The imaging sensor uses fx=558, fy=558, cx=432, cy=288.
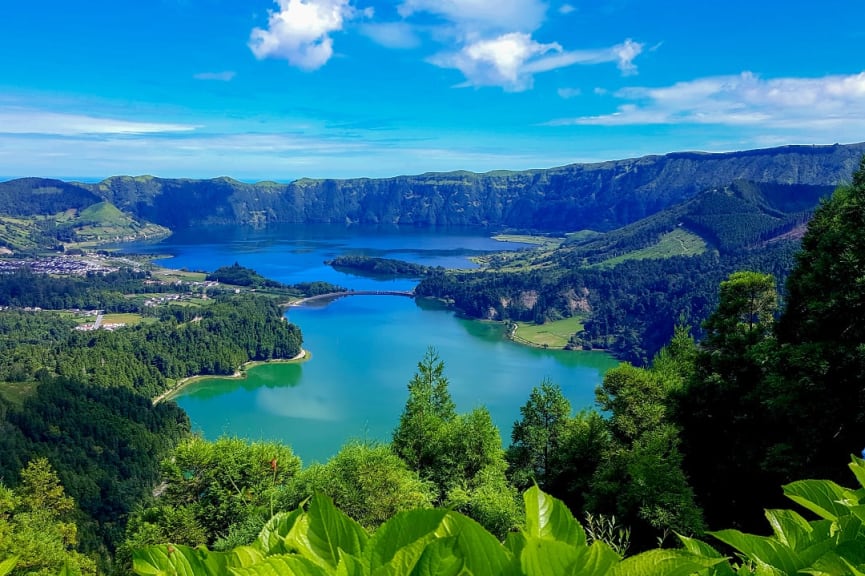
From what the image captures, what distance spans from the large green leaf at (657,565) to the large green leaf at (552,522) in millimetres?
208

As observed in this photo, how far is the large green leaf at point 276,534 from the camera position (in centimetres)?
138

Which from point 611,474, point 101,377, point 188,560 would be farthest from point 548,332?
point 188,560

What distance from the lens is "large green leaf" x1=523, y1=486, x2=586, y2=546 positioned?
1.28m

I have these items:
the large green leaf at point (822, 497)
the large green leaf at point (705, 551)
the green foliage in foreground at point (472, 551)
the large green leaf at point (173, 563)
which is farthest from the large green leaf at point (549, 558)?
the large green leaf at point (822, 497)

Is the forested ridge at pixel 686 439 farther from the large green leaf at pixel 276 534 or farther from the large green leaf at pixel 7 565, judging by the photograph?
the large green leaf at pixel 7 565

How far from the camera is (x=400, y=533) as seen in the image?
1121mm

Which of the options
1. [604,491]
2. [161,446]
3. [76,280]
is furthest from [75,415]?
[76,280]

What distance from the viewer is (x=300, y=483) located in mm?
17719

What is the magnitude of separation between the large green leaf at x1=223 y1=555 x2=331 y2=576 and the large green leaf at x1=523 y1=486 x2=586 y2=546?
0.48m

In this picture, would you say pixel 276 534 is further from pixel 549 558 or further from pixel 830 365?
pixel 830 365

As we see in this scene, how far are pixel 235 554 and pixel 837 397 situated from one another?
1393cm

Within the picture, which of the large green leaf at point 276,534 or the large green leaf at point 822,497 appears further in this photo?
the large green leaf at point 822,497

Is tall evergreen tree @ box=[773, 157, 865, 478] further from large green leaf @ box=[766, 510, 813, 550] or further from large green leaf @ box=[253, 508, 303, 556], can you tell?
large green leaf @ box=[253, 508, 303, 556]

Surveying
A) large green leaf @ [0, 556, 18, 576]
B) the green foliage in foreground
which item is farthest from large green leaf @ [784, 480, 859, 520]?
large green leaf @ [0, 556, 18, 576]
